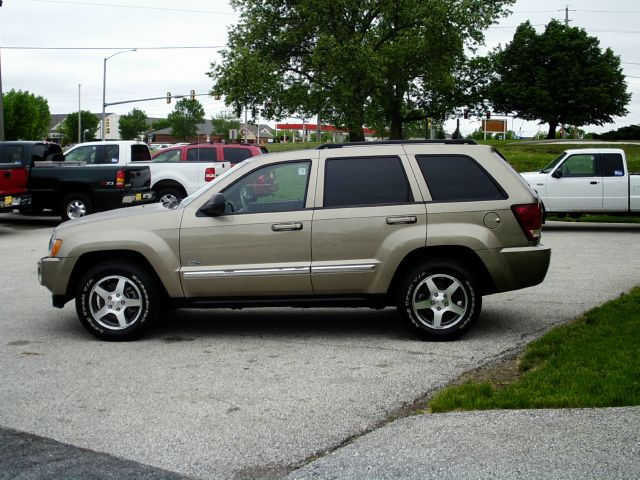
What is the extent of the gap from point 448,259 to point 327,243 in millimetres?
1128

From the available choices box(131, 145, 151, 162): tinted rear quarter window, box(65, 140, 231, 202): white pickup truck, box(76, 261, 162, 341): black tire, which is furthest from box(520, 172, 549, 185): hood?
box(76, 261, 162, 341): black tire

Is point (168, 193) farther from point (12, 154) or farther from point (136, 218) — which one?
point (136, 218)

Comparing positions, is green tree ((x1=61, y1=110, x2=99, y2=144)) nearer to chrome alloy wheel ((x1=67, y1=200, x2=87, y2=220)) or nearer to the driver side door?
chrome alloy wheel ((x1=67, y1=200, x2=87, y2=220))

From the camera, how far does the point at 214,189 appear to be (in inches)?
321

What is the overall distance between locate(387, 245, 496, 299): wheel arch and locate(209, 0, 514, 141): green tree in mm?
35099

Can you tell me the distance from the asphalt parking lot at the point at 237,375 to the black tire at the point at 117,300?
0.54 feet

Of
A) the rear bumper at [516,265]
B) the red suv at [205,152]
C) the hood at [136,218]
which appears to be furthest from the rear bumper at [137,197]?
the rear bumper at [516,265]

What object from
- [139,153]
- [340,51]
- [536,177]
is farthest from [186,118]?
[536,177]

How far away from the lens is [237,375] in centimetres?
680

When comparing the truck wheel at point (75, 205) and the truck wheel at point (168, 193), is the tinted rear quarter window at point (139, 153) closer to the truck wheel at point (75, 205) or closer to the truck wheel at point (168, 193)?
the truck wheel at point (168, 193)

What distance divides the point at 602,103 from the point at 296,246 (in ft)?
217

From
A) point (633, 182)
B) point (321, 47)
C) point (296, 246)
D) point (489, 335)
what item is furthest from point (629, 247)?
point (321, 47)

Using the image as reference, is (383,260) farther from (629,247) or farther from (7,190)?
(7,190)

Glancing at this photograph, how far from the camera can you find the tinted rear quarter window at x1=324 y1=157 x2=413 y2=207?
805 cm
